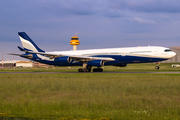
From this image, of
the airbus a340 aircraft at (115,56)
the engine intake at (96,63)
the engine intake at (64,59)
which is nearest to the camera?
the airbus a340 aircraft at (115,56)

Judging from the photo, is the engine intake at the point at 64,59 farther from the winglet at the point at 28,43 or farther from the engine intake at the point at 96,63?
the winglet at the point at 28,43

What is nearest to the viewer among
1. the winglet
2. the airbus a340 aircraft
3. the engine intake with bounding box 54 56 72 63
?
the airbus a340 aircraft

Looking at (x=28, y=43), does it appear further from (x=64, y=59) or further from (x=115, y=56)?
(x=115, y=56)

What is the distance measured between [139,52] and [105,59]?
21.4ft

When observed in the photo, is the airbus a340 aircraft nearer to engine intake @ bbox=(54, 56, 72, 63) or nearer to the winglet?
engine intake @ bbox=(54, 56, 72, 63)

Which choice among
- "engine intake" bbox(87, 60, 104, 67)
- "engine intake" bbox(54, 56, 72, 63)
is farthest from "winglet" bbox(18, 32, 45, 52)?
"engine intake" bbox(87, 60, 104, 67)

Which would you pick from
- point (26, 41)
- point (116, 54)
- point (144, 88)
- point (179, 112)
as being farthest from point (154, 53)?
point (179, 112)

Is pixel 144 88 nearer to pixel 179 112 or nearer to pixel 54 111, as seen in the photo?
pixel 179 112

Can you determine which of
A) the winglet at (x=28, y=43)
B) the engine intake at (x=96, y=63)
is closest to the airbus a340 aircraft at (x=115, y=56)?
the engine intake at (x=96, y=63)

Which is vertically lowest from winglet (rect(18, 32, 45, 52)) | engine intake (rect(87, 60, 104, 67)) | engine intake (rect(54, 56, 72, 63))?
engine intake (rect(87, 60, 104, 67))

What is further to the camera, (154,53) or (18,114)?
(154,53)

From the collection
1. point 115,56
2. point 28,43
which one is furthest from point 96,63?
point 28,43

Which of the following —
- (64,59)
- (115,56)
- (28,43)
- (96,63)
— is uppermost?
(28,43)

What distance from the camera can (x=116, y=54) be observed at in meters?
43.0
